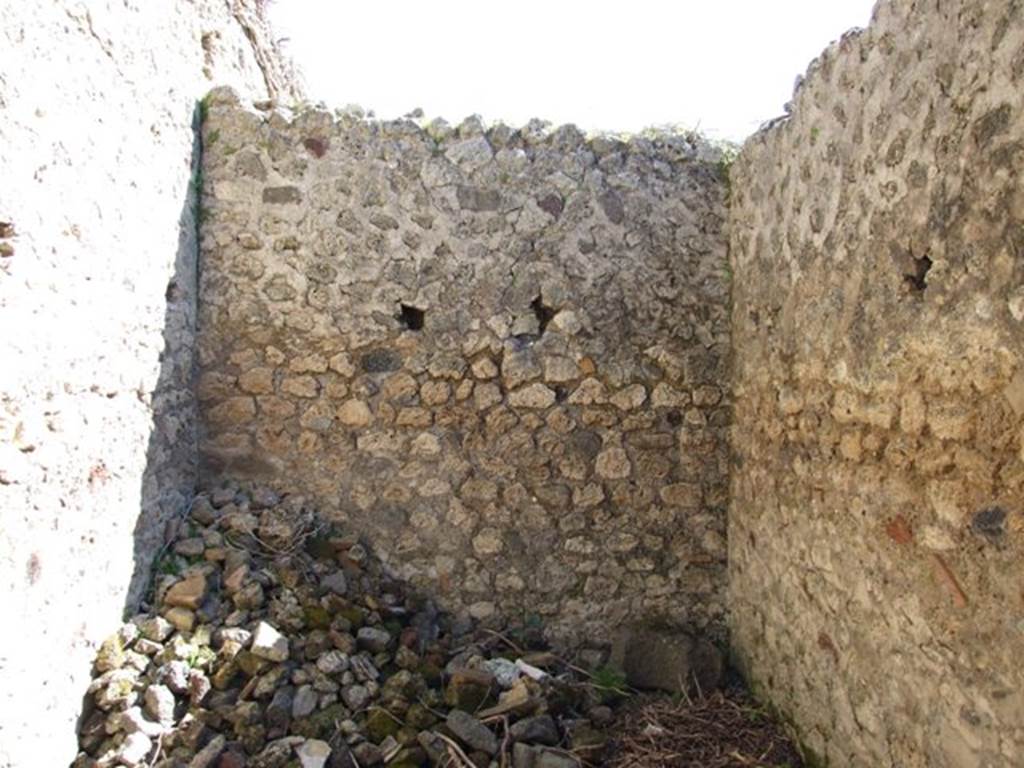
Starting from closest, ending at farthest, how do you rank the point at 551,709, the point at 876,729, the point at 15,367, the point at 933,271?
the point at 933,271 → the point at 15,367 → the point at 876,729 → the point at 551,709

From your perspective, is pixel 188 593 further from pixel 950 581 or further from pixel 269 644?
pixel 950 581

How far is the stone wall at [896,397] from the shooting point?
210 centimetres

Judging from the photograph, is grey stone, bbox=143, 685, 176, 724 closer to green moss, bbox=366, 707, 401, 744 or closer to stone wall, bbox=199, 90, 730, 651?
green moss, bbox=366, 707, 401, 744

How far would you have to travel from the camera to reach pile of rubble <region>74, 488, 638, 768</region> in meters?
2.97

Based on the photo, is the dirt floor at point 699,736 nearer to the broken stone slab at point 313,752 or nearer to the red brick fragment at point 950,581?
the broken stone slab at point 313,752

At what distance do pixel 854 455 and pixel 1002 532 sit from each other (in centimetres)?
74

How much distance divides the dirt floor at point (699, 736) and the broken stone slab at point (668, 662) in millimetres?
90

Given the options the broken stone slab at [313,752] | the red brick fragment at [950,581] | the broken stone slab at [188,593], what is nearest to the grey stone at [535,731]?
the broken stone slab at [313,752]

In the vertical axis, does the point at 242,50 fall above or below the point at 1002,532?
above

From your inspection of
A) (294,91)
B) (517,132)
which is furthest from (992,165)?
(294,91)

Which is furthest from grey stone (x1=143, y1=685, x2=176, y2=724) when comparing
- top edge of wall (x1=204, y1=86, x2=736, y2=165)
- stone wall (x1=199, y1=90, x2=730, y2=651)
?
top edge of wall (x1=204, y1=86, x2=736, y2=165)

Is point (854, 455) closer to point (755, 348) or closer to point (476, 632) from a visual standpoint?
point (755, 348)

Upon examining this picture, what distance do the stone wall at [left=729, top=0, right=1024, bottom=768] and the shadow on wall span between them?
250 centimetres

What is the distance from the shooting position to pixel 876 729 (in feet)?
8.81
